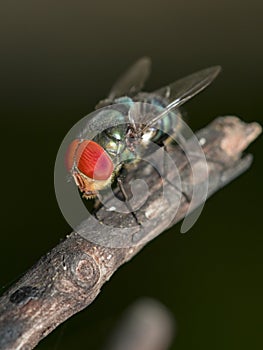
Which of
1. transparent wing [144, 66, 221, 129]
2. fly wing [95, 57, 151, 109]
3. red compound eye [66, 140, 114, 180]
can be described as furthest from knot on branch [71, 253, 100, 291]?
fly wing [95, 57, 151, 109]

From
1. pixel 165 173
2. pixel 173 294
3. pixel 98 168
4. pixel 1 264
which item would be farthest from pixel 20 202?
pixel 98 168

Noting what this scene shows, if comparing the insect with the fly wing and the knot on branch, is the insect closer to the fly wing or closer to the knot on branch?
the fly wing

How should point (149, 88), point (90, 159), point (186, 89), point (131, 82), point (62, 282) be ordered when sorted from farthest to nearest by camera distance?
point (149, 88) → point (131, 82) → point (186, 89) → point (90, 159) → point (62, 282)

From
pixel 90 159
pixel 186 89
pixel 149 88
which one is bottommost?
pixel 149 88

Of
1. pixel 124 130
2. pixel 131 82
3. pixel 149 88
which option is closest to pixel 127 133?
pixel 124 130

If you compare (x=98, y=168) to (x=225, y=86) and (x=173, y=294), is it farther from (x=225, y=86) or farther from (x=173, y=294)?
(x=225, y=86)

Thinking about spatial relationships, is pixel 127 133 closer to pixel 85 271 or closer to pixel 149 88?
pixel 85 271
